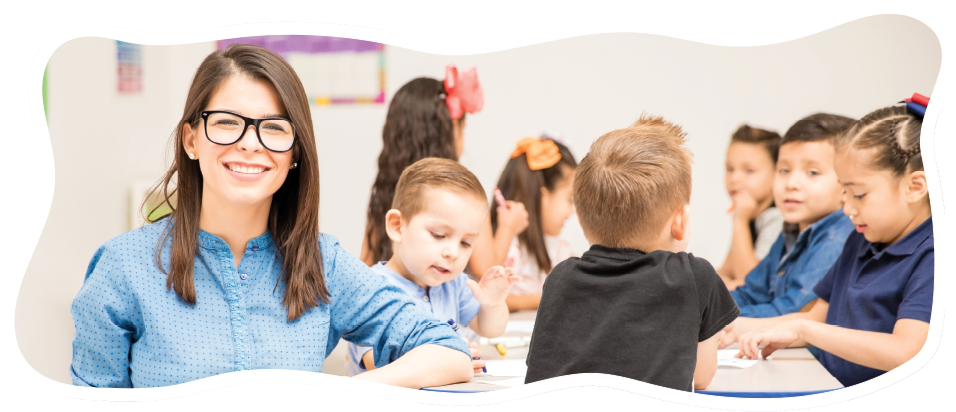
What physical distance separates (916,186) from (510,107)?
106cm

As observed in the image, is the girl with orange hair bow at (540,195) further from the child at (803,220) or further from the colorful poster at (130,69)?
the colorful poster at (130,69)

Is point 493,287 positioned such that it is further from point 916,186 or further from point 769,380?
point 916,186

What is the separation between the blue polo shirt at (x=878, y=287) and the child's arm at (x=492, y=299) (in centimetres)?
69

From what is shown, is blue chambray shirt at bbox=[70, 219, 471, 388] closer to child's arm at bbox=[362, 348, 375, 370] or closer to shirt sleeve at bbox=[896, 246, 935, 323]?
child's arm at bbox=[362, 348, 375, 370]

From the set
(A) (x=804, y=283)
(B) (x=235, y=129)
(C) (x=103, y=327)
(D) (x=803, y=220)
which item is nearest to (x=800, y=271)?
(A) (x=804, y=283)

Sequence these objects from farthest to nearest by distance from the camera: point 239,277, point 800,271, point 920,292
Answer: point 800,271
point 920,292
point 239,277

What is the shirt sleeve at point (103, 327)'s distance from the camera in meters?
1.15

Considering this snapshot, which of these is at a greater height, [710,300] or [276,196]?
[276,196]

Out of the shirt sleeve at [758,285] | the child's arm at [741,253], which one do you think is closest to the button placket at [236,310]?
the shirt sleeve at [758,285]

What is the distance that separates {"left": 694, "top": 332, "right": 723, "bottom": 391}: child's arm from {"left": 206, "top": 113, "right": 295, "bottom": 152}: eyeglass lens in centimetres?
72

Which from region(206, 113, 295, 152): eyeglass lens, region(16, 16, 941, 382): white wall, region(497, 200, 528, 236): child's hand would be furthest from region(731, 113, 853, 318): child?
region(206, 113, 295, 152): eyeglass lens

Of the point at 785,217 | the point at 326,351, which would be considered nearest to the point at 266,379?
the point at 326,351

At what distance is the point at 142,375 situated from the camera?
1160mm

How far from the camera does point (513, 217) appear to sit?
213 cm
